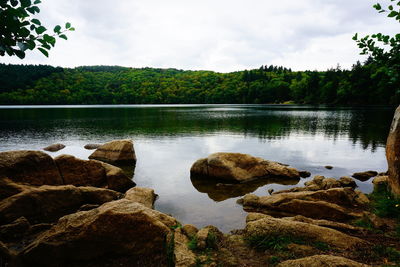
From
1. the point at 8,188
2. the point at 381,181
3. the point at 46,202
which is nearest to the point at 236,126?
the point at 381,181

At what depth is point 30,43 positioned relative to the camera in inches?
162

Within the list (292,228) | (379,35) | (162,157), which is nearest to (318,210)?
(292,228)

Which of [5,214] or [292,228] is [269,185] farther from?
[5,214]

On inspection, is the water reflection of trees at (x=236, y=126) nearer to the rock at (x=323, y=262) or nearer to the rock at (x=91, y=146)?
the rock at (x=91, y=146)

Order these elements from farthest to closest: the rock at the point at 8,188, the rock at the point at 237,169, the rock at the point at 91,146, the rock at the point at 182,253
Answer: the rock at the point at 91,146
the rock at the point at 237,169
the rock at the point at 8,188
the rock at the point at 182,253

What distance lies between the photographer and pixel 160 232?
9047mm

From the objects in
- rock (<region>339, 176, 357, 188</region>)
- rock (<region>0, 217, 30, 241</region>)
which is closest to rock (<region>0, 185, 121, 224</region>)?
rock (<region>0, 217, 30, 241</region>)

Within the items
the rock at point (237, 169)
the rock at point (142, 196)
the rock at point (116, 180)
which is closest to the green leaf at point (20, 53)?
the rock at point (142, 196)

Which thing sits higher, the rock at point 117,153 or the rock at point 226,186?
the rock at point 117,153

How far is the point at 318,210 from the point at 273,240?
549cm

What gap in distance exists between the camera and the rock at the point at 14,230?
9.80m

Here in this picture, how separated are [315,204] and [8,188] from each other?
16331mm

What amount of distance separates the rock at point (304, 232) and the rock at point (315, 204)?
A: 4042 millimetres

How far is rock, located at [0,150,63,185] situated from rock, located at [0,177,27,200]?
34 cm
